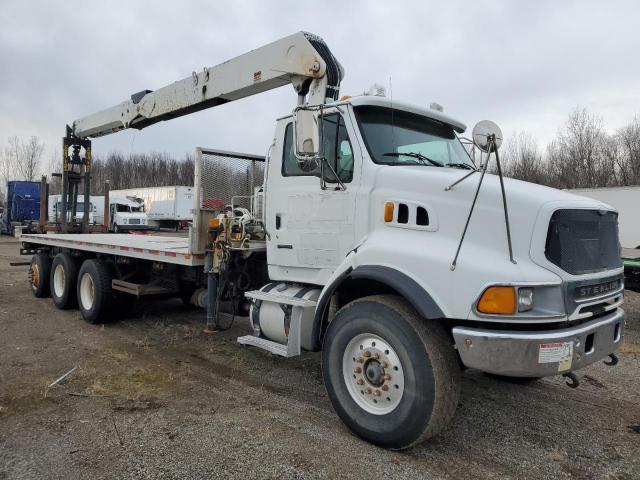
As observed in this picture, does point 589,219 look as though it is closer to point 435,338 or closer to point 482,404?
point 435,338

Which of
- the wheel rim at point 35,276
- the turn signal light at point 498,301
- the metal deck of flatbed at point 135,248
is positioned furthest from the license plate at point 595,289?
the wheel rim at point 35,276

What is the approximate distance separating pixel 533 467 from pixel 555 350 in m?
0.95

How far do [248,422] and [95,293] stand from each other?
4534mm

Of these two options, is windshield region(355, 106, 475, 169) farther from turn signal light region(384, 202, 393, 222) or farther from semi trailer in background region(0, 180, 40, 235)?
semi trailer in background region(0, 180, 40, 235)

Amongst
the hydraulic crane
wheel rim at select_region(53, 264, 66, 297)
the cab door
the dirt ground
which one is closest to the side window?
the cab door

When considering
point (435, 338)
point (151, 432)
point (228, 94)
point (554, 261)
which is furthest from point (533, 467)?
point (228, 94)

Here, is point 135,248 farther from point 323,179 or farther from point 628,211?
point 628,211

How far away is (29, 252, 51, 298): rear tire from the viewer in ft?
31.4

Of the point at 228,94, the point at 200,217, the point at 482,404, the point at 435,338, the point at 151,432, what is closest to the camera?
the point at 435,338

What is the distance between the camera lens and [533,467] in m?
3.37

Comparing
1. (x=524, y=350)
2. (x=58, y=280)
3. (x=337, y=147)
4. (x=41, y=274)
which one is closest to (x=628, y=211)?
(x=337, y=147)

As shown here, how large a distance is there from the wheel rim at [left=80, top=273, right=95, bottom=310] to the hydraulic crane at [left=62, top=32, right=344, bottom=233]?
109 inches

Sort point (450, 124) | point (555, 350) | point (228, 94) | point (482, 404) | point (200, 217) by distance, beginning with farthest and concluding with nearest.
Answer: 1. point (228, 94)
2. point (200, 217)
3. point (450, 124)
4. point (482, 404)
5. point (555, 350)

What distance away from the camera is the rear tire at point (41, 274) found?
31.4 ft
